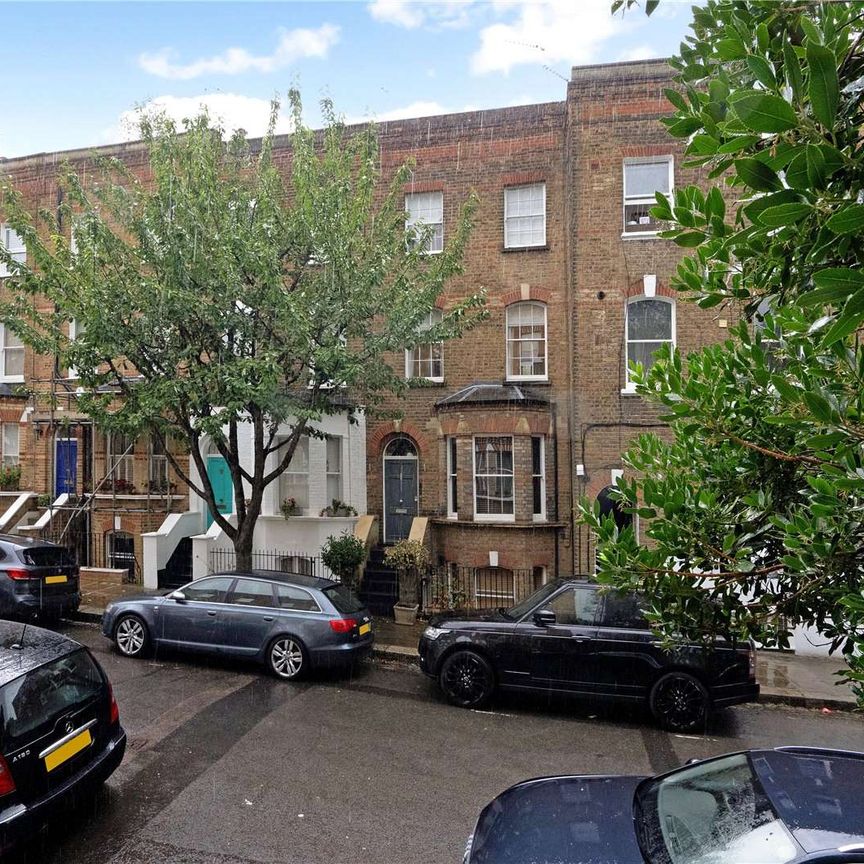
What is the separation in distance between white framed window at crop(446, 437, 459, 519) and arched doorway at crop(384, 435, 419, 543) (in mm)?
1171

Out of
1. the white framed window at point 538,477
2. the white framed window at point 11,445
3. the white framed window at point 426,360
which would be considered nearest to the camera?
the white framed window at point 538,477

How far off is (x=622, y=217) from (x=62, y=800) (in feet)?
45.2

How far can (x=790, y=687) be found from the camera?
30.4ft

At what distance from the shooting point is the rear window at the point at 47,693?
4520mm

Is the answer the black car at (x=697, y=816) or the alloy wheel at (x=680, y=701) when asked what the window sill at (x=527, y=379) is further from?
the black car at (x=697, y=816)

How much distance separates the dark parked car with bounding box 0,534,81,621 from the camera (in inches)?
423

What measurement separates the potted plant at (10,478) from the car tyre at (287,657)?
12690 mm

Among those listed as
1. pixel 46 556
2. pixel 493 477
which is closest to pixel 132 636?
pixel 46 556

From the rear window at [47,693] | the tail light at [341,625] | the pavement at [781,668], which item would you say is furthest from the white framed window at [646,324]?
the rear window at [47,693]

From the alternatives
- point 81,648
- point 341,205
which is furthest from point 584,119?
point 81,648

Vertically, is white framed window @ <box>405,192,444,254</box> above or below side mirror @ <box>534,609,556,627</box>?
above

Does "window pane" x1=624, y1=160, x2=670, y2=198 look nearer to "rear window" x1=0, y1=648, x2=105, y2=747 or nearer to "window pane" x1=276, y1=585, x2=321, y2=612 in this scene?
"window pane" x1=276, y1=585, x2=321, y2=612

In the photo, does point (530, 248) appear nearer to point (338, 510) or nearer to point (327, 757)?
point (338, 510)

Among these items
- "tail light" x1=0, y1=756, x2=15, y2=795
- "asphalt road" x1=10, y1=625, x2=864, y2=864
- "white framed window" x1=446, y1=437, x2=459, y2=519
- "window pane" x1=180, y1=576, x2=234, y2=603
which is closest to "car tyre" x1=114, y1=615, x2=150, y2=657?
"asphalt road" x1=10, y1=625, x2=864, y2=864
